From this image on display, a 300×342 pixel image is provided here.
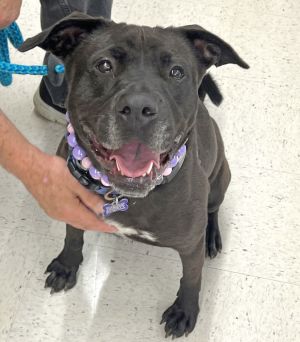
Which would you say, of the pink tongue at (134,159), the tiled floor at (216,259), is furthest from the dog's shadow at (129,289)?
the pink tongue at (134,159)

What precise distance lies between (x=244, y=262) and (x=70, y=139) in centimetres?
85

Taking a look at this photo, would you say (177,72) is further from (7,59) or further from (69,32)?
(7,59)

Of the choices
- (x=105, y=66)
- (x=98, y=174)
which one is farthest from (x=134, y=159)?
(x=105, y=66)

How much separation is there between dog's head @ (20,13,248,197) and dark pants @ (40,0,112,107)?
1.76 ft

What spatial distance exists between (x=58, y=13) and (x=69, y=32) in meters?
0.62

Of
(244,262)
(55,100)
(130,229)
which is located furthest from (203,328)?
(55,100)

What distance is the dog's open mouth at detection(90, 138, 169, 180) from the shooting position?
4.36 feet

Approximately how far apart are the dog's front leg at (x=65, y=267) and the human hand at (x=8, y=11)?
705 mm

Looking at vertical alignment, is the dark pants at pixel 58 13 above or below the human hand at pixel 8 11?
below

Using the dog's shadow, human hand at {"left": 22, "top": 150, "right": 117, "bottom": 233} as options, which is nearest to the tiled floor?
the dog's shadow

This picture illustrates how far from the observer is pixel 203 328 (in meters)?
1.82

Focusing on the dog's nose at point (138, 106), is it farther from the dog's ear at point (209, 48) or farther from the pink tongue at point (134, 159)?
the dog's ear at point (209, 48)

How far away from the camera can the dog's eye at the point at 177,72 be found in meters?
1.35

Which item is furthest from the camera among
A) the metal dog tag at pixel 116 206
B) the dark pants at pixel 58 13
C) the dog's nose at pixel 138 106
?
the dark pants at pixel 58 13
